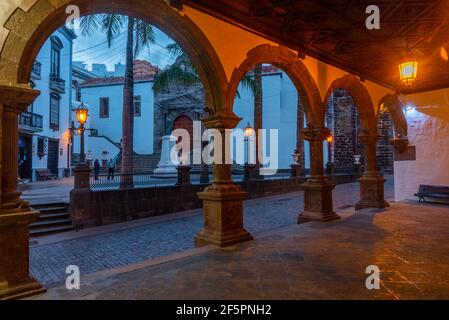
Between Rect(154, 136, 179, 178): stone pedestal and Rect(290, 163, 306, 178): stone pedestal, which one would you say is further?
Rect(154, 136, 179, 178): stone pedestal

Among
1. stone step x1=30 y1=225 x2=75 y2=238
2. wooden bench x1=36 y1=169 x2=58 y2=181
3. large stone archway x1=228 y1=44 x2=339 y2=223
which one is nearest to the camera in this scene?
large stone archway x1=228 y1=44 x2=339 y2=223

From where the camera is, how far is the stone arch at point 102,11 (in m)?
2.95

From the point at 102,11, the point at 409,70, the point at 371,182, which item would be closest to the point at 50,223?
the point at 102,11

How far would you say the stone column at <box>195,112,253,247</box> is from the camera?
15.5 ft

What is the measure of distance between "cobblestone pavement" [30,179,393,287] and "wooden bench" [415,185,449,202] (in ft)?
11.9

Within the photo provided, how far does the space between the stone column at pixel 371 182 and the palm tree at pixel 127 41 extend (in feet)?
22.7

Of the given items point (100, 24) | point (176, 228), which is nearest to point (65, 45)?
point (100, 24)

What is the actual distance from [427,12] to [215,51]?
10.3 ft

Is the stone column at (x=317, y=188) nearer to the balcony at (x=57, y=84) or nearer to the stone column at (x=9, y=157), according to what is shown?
the stone column at (x=9, y=157)

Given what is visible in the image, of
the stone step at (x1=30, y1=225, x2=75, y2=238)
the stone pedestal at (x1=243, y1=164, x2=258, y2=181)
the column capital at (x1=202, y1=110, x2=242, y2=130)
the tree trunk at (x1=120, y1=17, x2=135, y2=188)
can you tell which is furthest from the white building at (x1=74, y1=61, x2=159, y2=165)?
the column capital at (x1=202, y1=110, x2=242, y2=130)

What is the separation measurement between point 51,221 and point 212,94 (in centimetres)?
562

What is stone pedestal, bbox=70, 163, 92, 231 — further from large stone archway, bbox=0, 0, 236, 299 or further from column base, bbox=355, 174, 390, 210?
column base, bbox=355, 174, 390, 210

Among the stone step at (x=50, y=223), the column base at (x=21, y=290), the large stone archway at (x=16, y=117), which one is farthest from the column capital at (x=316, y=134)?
the stone step at (x=50, y=223)
